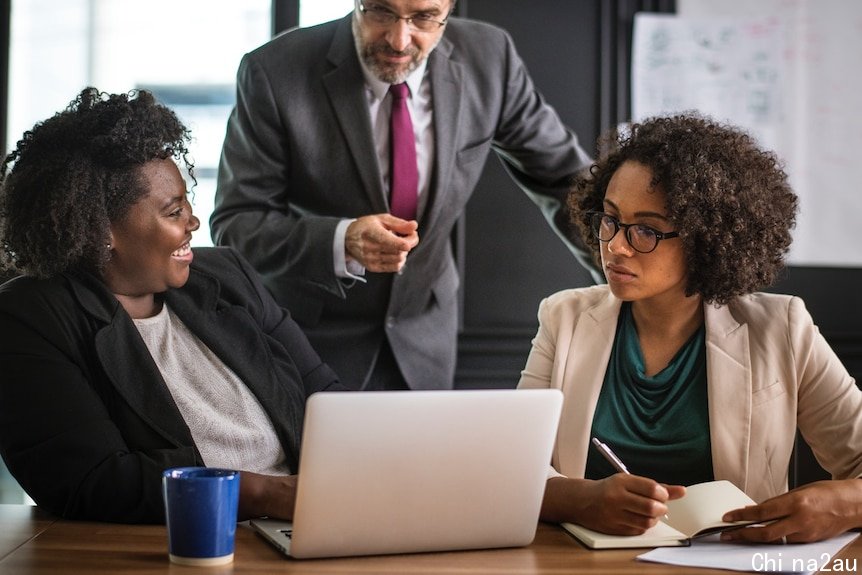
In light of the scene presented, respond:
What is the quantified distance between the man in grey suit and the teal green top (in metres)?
0.72

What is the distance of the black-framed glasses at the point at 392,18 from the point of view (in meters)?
2.33

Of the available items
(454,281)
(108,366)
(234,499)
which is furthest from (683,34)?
(234,499)

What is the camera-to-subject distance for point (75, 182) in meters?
1.80

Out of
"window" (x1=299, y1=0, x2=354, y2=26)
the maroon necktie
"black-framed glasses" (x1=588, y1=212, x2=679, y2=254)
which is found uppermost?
"window" (x1=299, y1=0, x2=354, y2=26)

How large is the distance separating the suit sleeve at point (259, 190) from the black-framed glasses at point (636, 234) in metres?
0.74

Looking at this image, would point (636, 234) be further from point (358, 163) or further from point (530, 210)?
point (530, 210)

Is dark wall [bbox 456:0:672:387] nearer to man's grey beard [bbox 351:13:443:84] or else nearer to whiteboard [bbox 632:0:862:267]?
whiteboard [bbox 632:0:862:267]

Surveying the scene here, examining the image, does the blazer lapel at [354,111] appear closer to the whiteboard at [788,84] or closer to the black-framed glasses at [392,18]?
the black-framed glasses at [392,18]

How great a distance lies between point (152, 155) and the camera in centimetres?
188

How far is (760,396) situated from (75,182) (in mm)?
1284

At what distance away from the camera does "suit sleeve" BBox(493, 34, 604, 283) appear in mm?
2748

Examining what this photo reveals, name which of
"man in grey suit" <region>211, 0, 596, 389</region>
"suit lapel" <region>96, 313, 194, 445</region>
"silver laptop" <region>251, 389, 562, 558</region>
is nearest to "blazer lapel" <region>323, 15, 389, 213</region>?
"man in grey suit" <region>211, 0, 596, 389</region>

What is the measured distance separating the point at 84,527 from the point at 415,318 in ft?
4.41

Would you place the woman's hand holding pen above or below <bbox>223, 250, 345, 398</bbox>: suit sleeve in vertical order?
below
